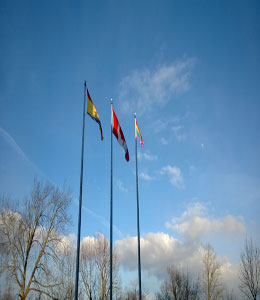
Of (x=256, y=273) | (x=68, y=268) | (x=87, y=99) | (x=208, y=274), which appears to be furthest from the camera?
(x=208, y=274)

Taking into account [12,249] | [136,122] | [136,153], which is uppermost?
[136,122]

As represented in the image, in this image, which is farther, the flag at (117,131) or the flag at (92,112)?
the flag at (117,131)

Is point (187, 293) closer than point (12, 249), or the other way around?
point (12, 249)

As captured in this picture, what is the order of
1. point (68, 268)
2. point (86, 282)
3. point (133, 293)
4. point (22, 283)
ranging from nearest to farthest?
point (22, 283) < point (68, 268) < point (86, 282) < point (133, 293)

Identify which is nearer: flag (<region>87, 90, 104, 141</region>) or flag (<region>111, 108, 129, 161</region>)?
flag (<region>87, 90, 104, 141</region>)

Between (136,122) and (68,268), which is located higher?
(136,122)

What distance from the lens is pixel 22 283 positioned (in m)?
21.6

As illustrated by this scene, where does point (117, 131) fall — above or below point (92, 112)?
below

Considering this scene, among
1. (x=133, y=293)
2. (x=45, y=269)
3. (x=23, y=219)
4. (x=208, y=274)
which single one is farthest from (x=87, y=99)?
(x=133, y=293)

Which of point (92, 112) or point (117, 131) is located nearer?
point (92, 112)

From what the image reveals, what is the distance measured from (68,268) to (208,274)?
24837 mm

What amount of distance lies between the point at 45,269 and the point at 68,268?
12.3 m

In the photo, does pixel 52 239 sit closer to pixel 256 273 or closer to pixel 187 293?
pixel 256 273

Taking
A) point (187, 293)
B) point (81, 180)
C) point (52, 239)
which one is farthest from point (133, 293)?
point (81, 180)
